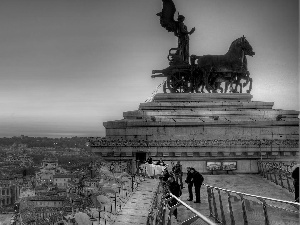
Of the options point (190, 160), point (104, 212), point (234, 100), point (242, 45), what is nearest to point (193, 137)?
point (190, 160)

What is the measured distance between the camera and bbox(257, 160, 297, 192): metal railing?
12.1 meters

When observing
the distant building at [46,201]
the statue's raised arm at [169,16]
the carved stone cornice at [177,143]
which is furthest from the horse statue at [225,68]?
the distant building at [46,201]

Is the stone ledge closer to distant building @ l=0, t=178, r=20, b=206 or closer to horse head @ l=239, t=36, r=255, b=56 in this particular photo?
horse head @ l=239, t=36, r=255, b=56

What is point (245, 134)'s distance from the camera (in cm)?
1677

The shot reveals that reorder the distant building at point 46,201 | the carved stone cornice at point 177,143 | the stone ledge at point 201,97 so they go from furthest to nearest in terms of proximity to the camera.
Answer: the distant building at point 46,201 < the stone ledge at point 201,97 < the carved stone cornice at point 177,143

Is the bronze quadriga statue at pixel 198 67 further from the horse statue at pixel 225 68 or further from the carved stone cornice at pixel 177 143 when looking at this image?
the carved stone cornice at pixel 177 143

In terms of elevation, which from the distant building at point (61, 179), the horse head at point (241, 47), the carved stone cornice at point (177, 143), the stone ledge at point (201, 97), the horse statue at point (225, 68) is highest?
the horse head at point (241, 47)

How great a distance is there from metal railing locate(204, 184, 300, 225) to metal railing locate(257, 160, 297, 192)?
4676mm

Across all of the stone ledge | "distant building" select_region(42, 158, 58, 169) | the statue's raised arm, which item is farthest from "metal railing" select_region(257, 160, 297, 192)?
"distant building" select_region(42, 158, 58, 169)

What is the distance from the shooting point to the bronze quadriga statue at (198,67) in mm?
19156

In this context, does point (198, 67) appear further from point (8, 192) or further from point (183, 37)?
point (8, 192)

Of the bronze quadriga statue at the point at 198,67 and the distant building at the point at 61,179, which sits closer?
the bronze quadriga statue at the point at 198,67

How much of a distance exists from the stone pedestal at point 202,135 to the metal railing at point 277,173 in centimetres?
41

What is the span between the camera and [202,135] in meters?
16.5
